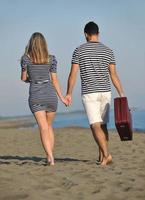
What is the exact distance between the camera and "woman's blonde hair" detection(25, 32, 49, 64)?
23.6ft

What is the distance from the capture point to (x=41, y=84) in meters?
7.36

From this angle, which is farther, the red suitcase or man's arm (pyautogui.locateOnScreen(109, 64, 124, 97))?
man's arm (pyautogui.locateOnScreen(109, 64, 124, 97))

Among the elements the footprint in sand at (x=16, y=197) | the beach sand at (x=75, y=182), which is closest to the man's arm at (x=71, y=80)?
the beach sand at (x=75, y=182)

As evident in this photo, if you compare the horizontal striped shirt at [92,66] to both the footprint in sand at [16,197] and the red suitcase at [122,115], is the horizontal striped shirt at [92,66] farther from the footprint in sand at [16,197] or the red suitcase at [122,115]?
the footprint in sand at [16,197]

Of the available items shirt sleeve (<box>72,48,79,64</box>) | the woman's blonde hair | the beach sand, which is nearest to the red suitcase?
the beach sand

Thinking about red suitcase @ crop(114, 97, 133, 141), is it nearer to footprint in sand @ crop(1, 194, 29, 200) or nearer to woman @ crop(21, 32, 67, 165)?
woman @ crop(21, 32, 67, 165)

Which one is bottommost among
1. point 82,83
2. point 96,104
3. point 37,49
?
point 96,104

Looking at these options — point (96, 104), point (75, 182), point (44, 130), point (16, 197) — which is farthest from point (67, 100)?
point (16, 197)

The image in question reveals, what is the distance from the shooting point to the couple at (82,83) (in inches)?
288

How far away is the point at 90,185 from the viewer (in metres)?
5.55

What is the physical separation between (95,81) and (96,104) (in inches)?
13.2

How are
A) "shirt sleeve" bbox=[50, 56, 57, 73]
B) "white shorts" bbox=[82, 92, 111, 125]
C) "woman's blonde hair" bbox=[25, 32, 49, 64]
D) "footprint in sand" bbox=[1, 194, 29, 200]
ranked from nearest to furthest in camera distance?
"footprint in sand" bbox=[1, 194, 29, 200] < "woman's blonde hair" bbox=[25, 32, 49, 64] < "white shorts" bbox=[82, 92, 111, 125] < "shirt sleeve" bbox=[50, 56, 57, 73]

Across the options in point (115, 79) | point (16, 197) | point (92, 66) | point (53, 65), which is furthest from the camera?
point (115, 79)

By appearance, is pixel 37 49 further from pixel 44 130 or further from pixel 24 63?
pixel 44 130
